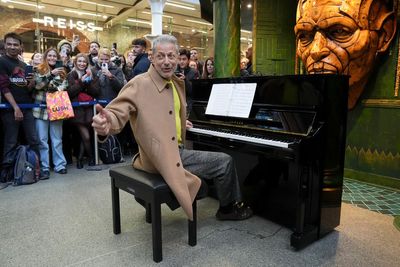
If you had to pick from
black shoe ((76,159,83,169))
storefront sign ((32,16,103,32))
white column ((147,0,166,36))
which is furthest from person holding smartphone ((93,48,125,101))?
storefront sign ((32,16,103,32))

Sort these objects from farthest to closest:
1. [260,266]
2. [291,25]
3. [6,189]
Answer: [291,25], [6,189], [260,266]

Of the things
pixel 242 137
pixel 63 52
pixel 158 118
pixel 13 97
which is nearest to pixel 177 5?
pixel 63 52

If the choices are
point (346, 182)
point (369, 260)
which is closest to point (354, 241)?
point (369, 260)

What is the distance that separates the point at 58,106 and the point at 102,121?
254 cm

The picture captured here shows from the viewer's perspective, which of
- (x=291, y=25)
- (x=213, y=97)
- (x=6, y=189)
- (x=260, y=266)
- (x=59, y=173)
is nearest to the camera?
(x=260, y=266)

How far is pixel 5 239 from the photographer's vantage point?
246 centimetres

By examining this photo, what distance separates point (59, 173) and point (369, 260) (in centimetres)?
367

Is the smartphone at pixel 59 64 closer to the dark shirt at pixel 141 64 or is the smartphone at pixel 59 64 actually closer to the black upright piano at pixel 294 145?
the dark shirt at pixel 141 64

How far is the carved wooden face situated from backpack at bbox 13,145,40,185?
3.41 meters

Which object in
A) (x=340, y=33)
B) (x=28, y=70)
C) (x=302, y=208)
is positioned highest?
(x=340, y=33)

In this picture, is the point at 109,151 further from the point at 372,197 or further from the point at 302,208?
the point at 372,197

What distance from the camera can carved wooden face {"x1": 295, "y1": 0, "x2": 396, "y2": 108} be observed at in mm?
3316

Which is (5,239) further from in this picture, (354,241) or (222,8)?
(222,8)

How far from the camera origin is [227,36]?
171 inches
